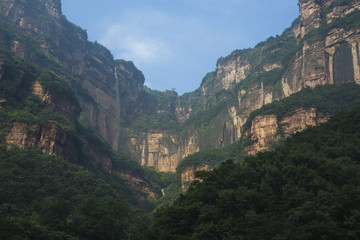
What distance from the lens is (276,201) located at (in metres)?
30.0

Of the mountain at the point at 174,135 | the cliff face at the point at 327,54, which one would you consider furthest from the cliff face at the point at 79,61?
the cliff face at the point at 327,54

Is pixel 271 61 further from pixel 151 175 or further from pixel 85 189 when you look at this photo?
pixel 85 189

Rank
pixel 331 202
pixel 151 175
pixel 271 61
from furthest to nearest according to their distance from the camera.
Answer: pixel 271 61
pixel 151 175
pixel 331 202

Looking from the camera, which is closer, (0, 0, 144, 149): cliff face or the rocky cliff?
the rocky cliff

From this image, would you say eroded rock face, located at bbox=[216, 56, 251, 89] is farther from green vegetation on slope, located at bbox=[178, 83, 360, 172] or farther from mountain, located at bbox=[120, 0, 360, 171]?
green vegetation on slope, located at bbox=[178, 83, 360, 172]

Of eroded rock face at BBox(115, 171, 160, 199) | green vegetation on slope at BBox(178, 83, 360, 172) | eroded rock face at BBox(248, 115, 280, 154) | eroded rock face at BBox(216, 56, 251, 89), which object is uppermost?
eroded rock face at BBox(216, 56, 251, 89)

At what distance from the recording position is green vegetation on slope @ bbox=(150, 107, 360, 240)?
24.0 m

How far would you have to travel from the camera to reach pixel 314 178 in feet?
101

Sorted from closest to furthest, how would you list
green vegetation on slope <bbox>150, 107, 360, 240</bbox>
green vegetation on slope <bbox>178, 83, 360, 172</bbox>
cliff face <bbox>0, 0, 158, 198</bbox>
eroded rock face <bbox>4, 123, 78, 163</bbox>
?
1. green vegetation on slope <bbox>150, 107, 360, 240</bbox>
2. eroded rock face <bbox>4, 123, 78, 163</bbox>
3. cliff face <bbox>0, 0, 158, 198</bbox>
4. green vegetation on slope <bbox>178, 83, 360, 172</bbox>

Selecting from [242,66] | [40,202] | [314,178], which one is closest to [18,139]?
[40,202]

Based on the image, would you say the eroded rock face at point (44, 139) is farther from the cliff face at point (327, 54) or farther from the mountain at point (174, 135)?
the cliff face at point (327, 54)

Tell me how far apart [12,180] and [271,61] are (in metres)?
75.2

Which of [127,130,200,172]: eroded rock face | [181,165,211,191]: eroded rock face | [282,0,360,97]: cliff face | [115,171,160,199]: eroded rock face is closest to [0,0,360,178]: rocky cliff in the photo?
[282,0,360,97]: cliff face

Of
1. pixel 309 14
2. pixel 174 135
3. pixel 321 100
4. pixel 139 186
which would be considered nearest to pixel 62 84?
pixel 139 186
